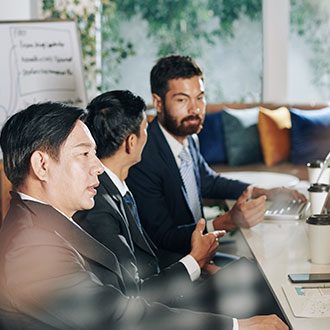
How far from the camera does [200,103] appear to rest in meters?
2.54

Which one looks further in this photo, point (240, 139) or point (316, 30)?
point (316, 30)

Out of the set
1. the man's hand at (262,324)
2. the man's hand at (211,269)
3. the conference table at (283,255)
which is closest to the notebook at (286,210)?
the conference table at (283,255)

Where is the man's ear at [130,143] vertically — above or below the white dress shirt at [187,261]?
above

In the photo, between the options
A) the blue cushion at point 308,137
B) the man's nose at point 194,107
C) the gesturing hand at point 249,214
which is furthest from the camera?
the blue cushion at point 308,137

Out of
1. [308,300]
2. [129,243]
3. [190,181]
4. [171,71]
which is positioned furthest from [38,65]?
[308,300]

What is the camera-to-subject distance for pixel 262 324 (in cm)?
135

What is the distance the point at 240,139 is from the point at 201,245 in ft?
9.14

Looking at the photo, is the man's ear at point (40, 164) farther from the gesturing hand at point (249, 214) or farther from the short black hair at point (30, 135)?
the gesturing hand at point (249, 214)

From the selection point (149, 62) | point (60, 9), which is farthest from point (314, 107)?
Result: point (60, 9)

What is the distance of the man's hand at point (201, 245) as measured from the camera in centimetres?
186

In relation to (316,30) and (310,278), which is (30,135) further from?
(316,30)

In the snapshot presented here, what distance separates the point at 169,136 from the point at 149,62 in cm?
280

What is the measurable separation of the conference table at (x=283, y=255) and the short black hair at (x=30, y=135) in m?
0.63

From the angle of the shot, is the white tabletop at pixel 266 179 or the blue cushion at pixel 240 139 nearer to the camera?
the white tabletop at pixel 266 179
